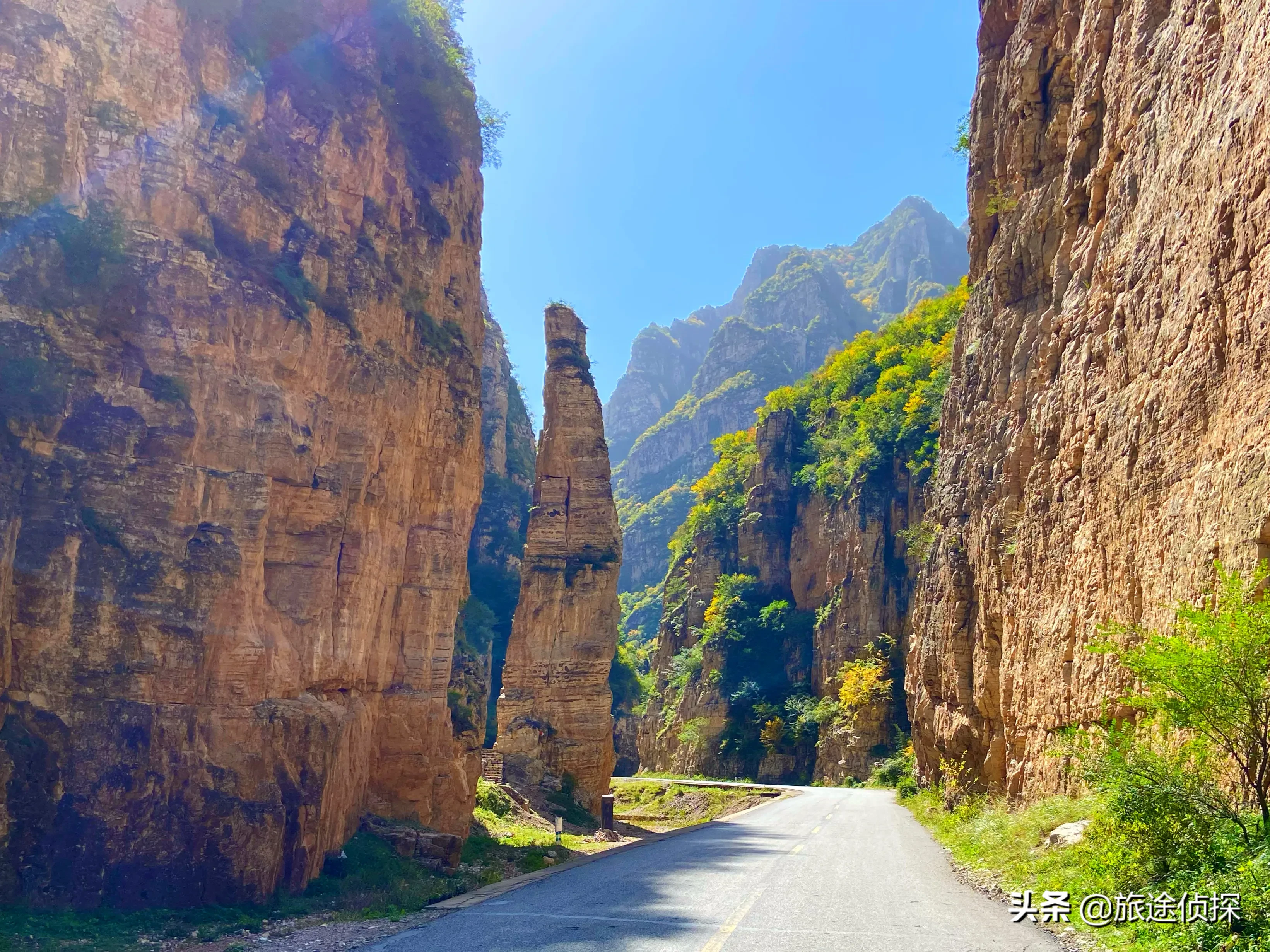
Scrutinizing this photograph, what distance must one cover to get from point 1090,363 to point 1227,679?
8506 millimetres

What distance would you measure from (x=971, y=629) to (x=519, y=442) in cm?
5382

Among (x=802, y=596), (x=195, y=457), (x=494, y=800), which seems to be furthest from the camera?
(x=802, y=596)

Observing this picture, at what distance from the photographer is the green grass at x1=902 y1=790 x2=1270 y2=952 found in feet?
21.2

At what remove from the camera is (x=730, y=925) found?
338 inches

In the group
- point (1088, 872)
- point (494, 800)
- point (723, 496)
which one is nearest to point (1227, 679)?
point (1088, 872)

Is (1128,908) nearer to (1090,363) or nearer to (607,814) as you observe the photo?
(1090,363)

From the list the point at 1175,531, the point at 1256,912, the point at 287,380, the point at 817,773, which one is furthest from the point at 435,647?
the point at 817,773

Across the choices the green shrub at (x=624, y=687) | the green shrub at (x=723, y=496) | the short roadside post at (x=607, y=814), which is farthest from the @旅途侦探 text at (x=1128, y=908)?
the green shrub at (x=723, y=496)

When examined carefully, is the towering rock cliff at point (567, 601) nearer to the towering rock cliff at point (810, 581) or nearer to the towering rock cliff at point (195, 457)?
the towering rock cliff at point (195, 457)

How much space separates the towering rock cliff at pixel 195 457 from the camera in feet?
34.3

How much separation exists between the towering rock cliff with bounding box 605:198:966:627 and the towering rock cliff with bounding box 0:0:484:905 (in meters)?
109

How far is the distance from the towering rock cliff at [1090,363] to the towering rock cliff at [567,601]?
43.2 ft

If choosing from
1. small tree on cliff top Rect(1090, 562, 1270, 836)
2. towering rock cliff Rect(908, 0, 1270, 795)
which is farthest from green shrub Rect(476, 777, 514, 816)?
small tree on cliff top Rect(1090, 562, 1270, 836)

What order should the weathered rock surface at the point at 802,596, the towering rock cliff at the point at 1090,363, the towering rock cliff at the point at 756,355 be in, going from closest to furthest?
the towering rock cliff at the point at 1090,363
the weathered rock surface at the point at 802,596
the towering rock cliff at the point at 756,355
